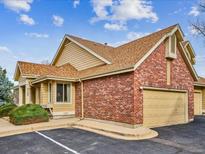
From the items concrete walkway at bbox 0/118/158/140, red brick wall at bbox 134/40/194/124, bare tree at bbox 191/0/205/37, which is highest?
bare tree at bbox 191/0/205/37

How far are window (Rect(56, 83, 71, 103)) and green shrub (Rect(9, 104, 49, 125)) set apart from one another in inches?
63.8

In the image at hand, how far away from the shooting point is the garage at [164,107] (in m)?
12.8

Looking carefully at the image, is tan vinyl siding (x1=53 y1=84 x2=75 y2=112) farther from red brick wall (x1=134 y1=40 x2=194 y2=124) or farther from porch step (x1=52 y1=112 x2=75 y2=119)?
red brick wall (x1=134 y1=40 x2=194 y2=124)

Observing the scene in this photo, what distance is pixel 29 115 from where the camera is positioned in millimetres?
13922

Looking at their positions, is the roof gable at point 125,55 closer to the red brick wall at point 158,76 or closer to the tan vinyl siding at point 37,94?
the red brick wall at point 158,76

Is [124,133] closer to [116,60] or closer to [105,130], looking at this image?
[105,130]

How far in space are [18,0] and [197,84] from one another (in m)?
16.0

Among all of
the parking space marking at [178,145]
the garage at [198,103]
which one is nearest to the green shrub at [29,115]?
the parking space marking at [178,145]

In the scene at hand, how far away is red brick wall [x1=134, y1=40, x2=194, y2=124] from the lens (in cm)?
1205

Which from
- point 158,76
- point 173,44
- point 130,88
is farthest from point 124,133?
point 173,44

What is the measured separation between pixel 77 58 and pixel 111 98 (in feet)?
24.7

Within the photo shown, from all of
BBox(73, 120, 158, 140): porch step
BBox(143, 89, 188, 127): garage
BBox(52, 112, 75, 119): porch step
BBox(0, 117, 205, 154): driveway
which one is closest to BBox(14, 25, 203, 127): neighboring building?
BBox(143, 89, 188, 127): garage

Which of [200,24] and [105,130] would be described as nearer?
[105,130]

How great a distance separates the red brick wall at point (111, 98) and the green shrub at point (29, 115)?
299 cm
